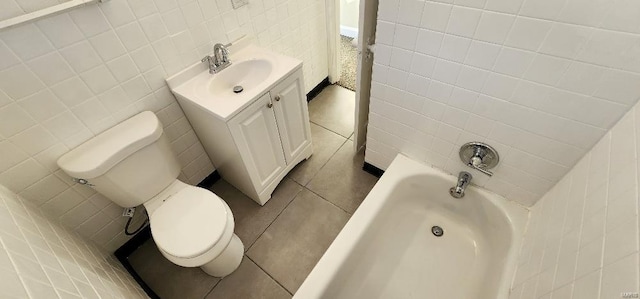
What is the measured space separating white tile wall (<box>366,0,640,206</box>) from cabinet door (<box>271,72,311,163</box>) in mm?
458

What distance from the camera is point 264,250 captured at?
1517mm

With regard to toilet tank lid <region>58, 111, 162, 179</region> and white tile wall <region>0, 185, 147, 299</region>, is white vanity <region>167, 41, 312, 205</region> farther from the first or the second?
white tile wall <region>0, 185, 147, 299</region>

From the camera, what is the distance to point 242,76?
5.18 ft

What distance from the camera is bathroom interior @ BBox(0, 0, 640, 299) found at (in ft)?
2.60

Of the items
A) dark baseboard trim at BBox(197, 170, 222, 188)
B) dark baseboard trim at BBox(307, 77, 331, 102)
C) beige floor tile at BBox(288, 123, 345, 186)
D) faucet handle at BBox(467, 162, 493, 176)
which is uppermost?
dark baseboard trim at BBox(307, 77, 331, 102)

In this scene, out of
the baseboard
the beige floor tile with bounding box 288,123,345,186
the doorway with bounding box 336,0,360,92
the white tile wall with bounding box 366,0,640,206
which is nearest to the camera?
the white tile wall with bounding box 366,0,640,206

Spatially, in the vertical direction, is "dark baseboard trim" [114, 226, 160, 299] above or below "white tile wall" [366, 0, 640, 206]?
below

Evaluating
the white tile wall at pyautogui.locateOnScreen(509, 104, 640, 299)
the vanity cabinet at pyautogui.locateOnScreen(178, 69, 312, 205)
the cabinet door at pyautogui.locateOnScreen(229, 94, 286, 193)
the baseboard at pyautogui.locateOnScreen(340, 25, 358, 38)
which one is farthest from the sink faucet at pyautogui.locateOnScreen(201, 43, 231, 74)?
the baseboard at pyautogui.locateOnScreen(340, 25, 358, 38)

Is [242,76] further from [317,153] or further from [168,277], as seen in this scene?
[168,277]

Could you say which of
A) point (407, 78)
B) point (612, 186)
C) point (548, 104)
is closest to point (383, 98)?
point (407, 78)

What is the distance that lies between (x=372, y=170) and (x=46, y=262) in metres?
1.55

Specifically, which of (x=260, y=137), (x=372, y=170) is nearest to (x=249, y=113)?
(x=260, y=137)

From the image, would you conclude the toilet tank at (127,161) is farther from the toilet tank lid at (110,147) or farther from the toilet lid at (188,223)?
the toilet lid at (188,223)

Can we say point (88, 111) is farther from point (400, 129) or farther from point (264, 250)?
point (400, 129)
